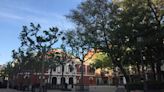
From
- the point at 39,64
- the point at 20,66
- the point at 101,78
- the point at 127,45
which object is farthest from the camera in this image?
the point at 101,78

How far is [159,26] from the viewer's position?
3134 cm

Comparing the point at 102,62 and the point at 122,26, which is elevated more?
the point at 122,26

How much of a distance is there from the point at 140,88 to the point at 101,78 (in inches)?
2750

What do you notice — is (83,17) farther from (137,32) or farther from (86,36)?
(137,32)

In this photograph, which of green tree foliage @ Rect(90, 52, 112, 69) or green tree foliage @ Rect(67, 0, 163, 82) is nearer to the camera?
green tree foliage @ Rect(67, 0, 163, 82)

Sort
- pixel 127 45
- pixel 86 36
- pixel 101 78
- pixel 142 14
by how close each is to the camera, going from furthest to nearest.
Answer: pixel 101 78
pixel 86 36
pixel 127 45
pixel 142 14

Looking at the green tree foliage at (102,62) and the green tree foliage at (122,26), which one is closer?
the green tree foliage at (122,26)

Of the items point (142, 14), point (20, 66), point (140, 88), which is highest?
point (142, 14)

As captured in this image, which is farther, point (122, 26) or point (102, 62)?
point (102, 62)

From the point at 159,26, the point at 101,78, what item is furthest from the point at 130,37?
the point at 101,78

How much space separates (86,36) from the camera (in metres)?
36.2

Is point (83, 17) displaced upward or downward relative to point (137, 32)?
upward

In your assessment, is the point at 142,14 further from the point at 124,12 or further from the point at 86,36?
the point at 86,36

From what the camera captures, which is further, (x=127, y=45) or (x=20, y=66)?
(x=20, y=66)
